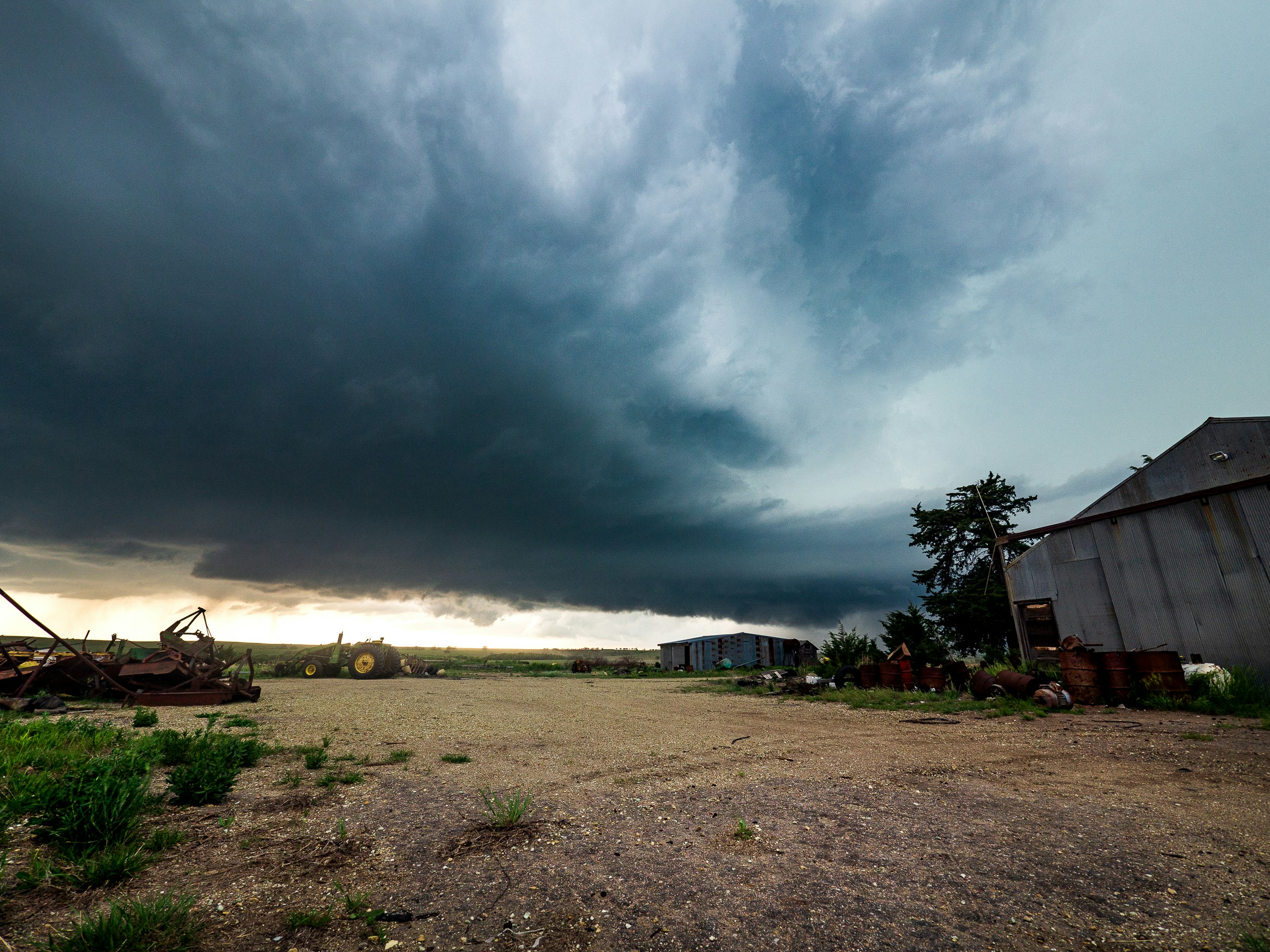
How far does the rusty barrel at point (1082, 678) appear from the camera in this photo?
15.3m

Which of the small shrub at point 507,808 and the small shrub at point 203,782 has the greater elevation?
the small shrub at point 203,782

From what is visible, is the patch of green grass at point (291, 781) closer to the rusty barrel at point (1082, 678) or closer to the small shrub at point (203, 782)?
the small shrub at point (203, 782)

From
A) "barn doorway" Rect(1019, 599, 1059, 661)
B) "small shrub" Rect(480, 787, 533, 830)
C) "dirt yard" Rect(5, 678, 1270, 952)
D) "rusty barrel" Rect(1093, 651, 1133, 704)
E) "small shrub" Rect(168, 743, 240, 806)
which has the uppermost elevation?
"barn doorway" Rect(1019, 599, 1059, 661)

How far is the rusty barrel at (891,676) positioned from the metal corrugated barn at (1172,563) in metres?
6.14

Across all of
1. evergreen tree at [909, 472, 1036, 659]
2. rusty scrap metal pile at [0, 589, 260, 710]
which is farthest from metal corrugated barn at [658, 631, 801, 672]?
rusty scrap metal pile at [0, 589, 260, 710]

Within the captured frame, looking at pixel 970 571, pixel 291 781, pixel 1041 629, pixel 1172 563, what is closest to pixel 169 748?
pixel 291 781

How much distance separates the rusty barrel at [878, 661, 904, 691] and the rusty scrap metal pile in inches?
905

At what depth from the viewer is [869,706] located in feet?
57.5

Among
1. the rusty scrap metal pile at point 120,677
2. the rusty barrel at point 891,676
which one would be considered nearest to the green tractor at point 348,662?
the rusty scrap metal pile at point 120,677

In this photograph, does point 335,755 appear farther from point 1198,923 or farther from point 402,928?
point 1198,923

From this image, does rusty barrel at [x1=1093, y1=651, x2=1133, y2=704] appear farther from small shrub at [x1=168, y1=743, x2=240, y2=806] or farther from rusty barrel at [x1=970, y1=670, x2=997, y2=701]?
small shrub at [x1=168, y1=743, x2=240, y2=806]

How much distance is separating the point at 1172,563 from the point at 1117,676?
5.53 metres

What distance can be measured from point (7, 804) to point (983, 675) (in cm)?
2167

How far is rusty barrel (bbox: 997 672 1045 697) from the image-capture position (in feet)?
52.8
